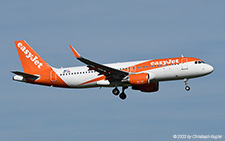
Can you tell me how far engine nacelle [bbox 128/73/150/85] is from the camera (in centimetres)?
5384

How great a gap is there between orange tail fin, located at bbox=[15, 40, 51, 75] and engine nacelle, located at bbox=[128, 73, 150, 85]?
→ 11250 mm

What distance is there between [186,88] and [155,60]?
477cm

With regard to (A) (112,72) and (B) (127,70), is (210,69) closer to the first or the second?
(B) (127,70)

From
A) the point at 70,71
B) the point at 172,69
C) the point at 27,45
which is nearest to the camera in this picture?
the point at 172,69

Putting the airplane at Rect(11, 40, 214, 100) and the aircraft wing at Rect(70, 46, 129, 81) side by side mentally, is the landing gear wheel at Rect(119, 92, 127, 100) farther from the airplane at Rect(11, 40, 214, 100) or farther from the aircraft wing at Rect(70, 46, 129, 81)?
the aircraft wing at Rect(70, 46, 129, 81)

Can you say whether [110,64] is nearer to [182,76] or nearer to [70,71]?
[70,71]

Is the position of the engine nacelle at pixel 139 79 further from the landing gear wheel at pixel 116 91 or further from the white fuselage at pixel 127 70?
the landing gear wheel at pixel 116 91

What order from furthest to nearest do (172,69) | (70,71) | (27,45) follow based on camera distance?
(27,45), (70,71), (172,69)

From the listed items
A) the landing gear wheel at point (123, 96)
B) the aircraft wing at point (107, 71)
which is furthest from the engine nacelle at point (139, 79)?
the landing gear wheel at point (123, 96)

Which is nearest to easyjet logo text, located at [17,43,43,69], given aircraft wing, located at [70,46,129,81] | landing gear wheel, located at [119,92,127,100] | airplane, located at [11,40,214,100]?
airplane, located at [11,40,214,100]

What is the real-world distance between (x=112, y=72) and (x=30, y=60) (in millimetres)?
11899

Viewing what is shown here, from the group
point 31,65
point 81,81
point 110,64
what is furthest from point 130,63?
point 31,65

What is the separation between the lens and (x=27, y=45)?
204 feet

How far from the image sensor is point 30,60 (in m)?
60.7
